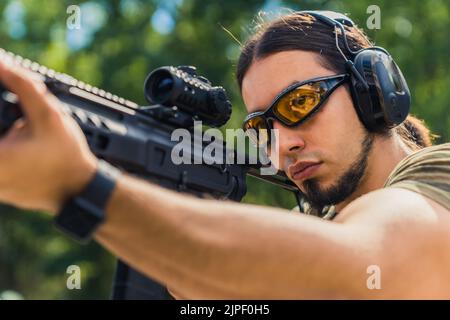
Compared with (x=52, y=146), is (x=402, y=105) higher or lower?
higher

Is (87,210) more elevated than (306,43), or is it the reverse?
(306,43)

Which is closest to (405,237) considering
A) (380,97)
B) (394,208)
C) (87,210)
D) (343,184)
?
(394,208)

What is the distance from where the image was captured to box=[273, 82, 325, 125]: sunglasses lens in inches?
131

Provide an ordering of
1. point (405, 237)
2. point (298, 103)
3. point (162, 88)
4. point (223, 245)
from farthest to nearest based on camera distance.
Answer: point (298, 103), point (162, 88), point (405, 237), point (223, 245)

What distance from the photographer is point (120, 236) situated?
5.89ft

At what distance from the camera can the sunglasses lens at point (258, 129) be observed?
11.4 ft

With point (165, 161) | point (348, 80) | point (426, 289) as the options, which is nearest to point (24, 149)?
point (165, 161)

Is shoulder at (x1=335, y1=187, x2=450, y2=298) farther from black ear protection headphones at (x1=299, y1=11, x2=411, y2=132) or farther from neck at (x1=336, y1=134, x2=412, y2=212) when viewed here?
black ear protection headphones at (x1=299, y1=11, x2=411, y2=132)

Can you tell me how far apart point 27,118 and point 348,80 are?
6.57ft

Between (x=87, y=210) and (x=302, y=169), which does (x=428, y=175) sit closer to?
(x=302, y=169)

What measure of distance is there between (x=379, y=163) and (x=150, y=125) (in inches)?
45.8

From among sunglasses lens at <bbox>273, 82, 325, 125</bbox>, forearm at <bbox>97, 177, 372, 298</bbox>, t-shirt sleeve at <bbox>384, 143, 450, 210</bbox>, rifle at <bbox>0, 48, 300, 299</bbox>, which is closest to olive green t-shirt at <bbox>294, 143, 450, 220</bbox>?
t-shirt sleeve at <bbox>384, 143, 450, 210</bbox>

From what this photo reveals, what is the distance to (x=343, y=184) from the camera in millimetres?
3367

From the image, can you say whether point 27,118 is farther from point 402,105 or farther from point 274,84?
point 402,105
